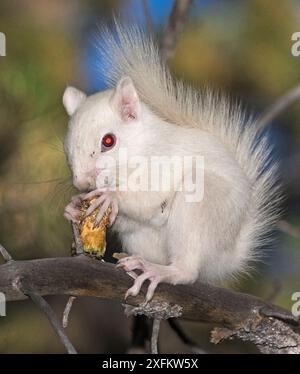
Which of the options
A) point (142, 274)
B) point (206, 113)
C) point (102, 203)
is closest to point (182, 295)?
point (142, 274)

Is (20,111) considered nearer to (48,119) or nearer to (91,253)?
(48,119)

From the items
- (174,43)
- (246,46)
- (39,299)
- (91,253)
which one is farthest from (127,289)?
(246,46)

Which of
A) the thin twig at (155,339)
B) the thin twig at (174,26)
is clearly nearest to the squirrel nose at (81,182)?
the thin twig at (155,339)

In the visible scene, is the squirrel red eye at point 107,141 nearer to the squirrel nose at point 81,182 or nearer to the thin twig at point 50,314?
the squirrel nose at point 81,182

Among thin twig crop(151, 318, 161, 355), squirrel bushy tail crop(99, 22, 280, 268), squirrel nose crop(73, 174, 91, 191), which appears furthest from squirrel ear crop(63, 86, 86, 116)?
thin twig crop(151, 318, 161, 355)

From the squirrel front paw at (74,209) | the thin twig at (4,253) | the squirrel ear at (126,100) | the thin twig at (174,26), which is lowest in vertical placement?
the thin twig at (4,253)

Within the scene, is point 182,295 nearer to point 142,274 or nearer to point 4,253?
point 142,274

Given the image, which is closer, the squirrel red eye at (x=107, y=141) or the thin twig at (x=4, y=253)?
the thin twig at (x=4, y=253)
